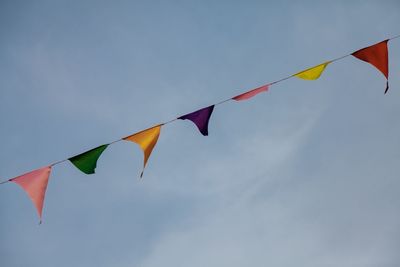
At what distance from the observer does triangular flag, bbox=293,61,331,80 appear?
4.39 m

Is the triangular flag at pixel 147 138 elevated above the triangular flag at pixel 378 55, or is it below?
above

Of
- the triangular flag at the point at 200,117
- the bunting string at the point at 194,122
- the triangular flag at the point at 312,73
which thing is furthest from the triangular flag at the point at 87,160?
the triangular flag at the point at 312,73

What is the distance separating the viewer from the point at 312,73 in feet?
14.5

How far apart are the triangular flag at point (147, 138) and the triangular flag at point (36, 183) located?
125 centimetres

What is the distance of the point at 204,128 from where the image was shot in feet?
14.1

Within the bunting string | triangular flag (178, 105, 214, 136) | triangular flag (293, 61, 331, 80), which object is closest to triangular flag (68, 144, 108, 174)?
the bunting string

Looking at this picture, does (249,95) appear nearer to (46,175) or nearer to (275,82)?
(275,82)

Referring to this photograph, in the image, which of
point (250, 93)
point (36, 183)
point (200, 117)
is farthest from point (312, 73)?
point (36, 183)

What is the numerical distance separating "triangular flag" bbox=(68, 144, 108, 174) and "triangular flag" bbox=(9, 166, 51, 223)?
47cm

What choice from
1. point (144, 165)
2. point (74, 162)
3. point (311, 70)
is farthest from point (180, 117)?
point (311, 70)

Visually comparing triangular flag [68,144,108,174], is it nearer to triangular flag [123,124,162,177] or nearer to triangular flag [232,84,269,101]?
triangular flag [123,124,162,177]

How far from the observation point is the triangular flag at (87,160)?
4234 millimetres

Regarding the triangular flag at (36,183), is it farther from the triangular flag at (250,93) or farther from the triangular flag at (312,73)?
the triangular flag at (312,73)

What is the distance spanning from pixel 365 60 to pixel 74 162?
4342 millimetres
